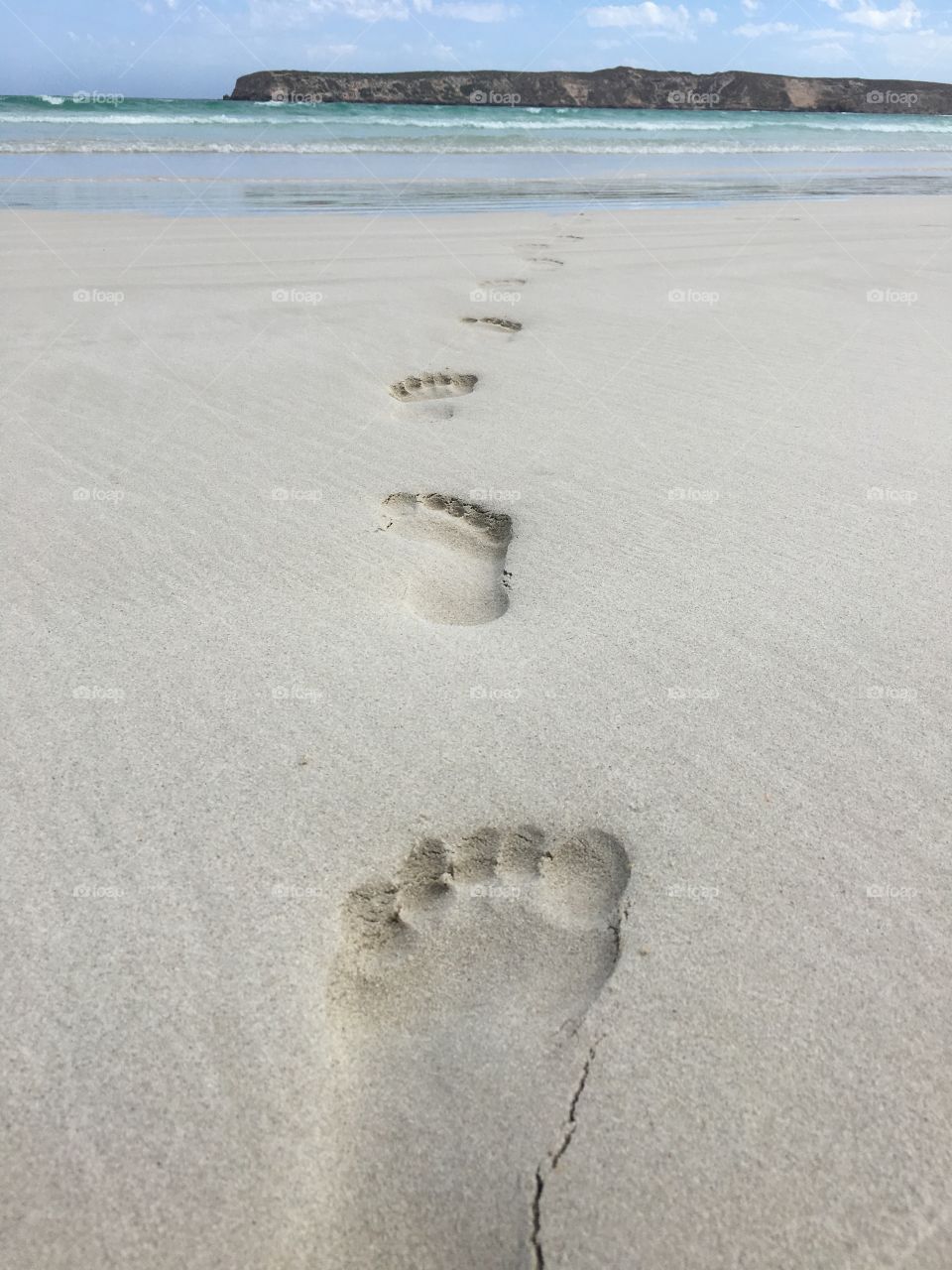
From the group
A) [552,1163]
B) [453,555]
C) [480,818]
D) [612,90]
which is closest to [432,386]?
[453,555]

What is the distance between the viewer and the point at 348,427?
278 centimetres

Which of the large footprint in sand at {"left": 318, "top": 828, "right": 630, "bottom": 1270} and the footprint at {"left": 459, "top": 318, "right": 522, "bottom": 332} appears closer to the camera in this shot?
the large footprint in sand at {"left": 318, "top": 828, "right": 630, "bottom": 1270}

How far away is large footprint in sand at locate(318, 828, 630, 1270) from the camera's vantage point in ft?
2.99

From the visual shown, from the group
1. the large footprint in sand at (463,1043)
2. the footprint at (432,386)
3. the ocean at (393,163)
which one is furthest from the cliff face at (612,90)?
the large footprint in sand at (463,1043)

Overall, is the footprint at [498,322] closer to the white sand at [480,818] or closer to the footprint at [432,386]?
the footprint at [432,386]

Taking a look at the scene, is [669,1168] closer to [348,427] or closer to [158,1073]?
[158,1073]

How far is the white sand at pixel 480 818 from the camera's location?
94cm

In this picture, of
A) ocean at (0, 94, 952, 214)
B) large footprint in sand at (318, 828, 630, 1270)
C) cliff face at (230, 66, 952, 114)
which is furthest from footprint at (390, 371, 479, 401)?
cliff face at (230, 66, 952, 114)

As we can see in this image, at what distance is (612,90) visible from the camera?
136ft

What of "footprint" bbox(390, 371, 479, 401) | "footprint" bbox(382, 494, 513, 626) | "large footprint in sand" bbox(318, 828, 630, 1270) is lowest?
"large footprint in sand" bbox(318, 828, 630, 1270)

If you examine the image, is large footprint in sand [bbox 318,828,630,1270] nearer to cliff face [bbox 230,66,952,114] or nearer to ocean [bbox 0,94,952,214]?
ocean [bbox 0,94,952,214]

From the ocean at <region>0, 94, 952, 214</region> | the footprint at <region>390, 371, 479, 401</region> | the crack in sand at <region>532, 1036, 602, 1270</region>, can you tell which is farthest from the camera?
the ocean at <region>0, 94, 952, 214</region>

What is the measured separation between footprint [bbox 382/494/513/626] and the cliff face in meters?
39.6

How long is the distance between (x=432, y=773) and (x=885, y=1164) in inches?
30.3
